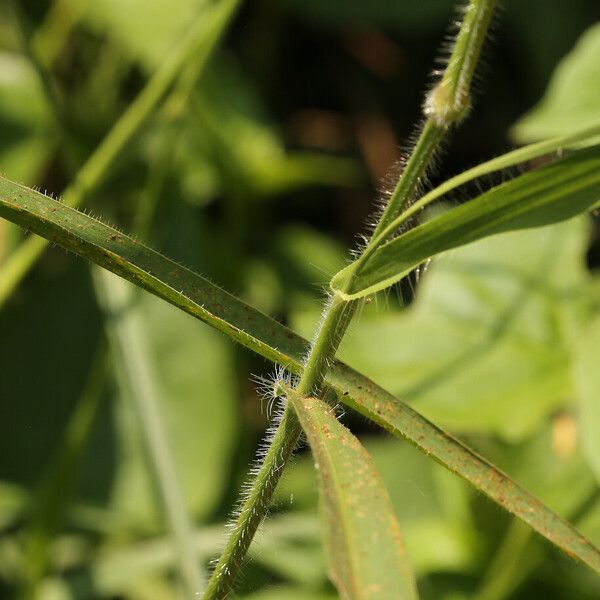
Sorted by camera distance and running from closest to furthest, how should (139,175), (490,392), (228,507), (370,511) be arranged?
(370,511), (490,392), (228,507), (139,175)

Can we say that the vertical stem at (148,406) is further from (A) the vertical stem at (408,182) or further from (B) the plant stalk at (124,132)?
(A) the vertical stem at (408,182)

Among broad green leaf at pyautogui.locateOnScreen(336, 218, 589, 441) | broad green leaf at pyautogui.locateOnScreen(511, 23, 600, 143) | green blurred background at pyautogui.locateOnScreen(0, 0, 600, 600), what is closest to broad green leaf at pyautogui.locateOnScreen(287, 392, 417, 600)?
green blurred background at pyautogui.locateOnScreen(0, 0, 600, 600)

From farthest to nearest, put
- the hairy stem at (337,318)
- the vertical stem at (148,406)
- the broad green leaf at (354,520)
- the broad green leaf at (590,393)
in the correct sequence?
the vertical stem at (148,406) → the broad green leaf at (590,393) → the hairy stem at (337,318) → the broad green leaf at (354,520)

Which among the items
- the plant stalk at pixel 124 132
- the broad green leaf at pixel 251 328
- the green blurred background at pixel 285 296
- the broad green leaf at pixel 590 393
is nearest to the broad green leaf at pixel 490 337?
the green blurred background at pixel 285 296

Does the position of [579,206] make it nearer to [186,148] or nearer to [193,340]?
[193,340]

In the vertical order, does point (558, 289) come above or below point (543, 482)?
above

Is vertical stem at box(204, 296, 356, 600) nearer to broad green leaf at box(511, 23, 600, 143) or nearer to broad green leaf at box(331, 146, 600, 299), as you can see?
broad green leaf at box(331, 146, 600, 299)

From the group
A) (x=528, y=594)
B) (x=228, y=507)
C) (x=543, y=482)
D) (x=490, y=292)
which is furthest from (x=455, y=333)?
(x=228, y=507)
